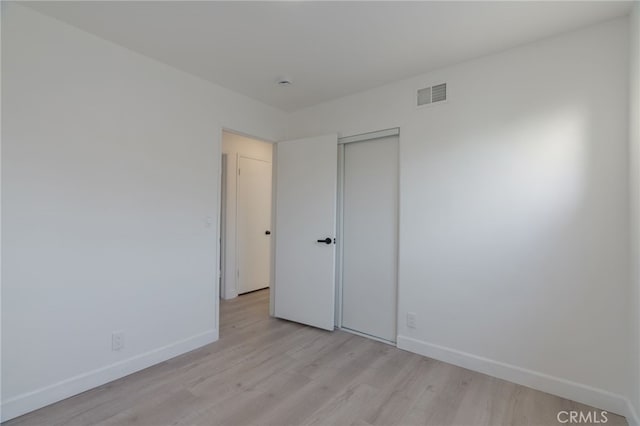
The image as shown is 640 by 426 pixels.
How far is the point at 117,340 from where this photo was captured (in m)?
2.22

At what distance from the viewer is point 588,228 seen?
1973mm

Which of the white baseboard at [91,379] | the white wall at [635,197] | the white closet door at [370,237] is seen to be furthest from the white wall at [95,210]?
the white wall at [635,197]

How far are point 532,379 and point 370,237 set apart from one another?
1681 millimetres

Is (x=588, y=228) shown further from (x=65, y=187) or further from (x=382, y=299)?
(x=65, y=187)

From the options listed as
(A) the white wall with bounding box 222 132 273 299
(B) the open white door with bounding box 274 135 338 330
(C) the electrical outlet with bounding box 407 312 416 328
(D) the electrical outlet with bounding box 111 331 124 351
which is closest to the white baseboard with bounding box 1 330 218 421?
(D) the electrical outlet with bounding box 111 331 124 351

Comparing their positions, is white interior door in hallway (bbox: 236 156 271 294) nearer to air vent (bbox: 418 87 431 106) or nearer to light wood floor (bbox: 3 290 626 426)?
light wood floor (bbox: 3 290 626 426)

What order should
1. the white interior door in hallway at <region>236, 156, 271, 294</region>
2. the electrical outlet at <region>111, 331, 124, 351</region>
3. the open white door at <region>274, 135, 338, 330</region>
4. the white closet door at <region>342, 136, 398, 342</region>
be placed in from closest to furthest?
the electrical outlet at <region>111, 331, 124, 351</region>
the white closet door at <region>342, 136, 398, 342</region>
the open white door at <region>274, 135, 338, 330</region>
the white interior door in hallway at <region>236, 156, 271, 294</region>

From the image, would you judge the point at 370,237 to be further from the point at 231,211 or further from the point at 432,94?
the point at 231,211

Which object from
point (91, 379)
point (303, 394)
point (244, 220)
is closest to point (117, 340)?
point (91, 379)

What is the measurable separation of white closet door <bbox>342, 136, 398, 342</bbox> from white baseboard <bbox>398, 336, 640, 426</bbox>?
0.41m

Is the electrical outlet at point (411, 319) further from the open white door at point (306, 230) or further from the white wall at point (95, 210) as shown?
the white wall at point (95, 210)

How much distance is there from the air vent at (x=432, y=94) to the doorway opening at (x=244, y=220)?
229cm

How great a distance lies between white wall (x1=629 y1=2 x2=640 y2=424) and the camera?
5.55ft

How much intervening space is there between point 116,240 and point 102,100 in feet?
3.38
